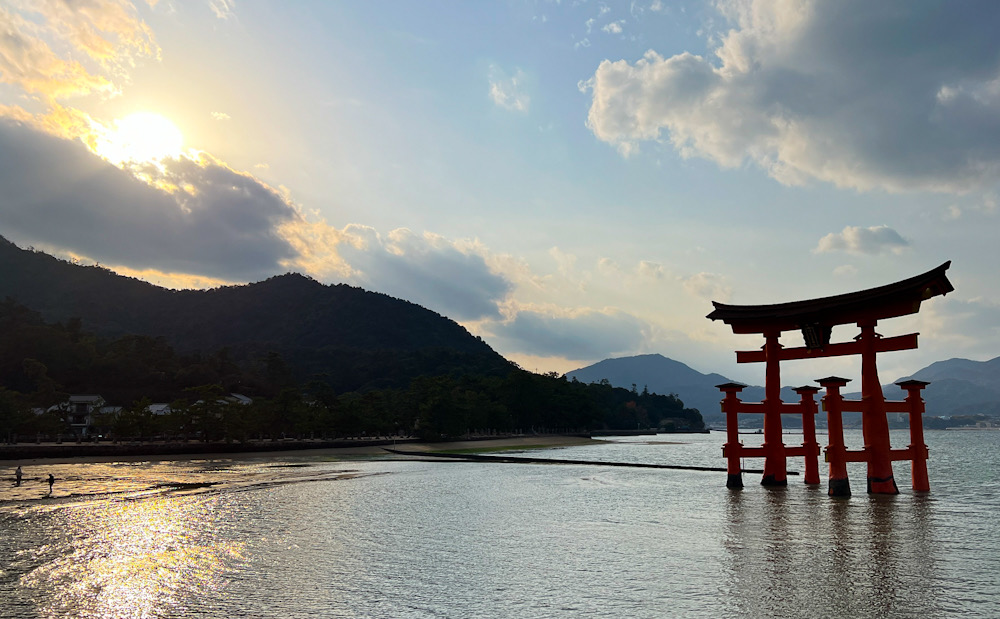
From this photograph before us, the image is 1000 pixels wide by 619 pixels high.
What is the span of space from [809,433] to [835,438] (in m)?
5.24


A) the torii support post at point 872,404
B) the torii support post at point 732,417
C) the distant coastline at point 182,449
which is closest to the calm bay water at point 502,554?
the torii support post at point 872,404

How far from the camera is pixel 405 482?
38719 millimetres

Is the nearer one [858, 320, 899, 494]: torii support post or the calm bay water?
the calm bay water

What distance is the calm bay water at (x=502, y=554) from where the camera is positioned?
11.4 m

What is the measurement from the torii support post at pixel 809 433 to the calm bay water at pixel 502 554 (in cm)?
144

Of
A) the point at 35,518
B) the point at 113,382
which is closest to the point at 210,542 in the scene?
the point at 35,518

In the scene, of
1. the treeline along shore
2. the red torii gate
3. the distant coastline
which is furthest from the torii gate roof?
the treeline along shore

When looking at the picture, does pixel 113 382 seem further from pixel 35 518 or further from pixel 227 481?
pixel 35 518

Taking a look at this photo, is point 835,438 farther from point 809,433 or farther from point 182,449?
point 182,449

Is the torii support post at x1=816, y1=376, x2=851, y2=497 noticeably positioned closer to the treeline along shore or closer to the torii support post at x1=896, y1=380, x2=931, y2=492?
the torii support post at x1=896, y1=380, x2=931, y2=492

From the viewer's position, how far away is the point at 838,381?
25750 millimetres

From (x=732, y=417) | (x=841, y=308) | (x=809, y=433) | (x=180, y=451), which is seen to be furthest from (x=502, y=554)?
(x=180, y=451)

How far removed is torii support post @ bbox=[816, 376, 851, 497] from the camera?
83.0 ft

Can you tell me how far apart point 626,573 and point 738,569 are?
2.50 metres
